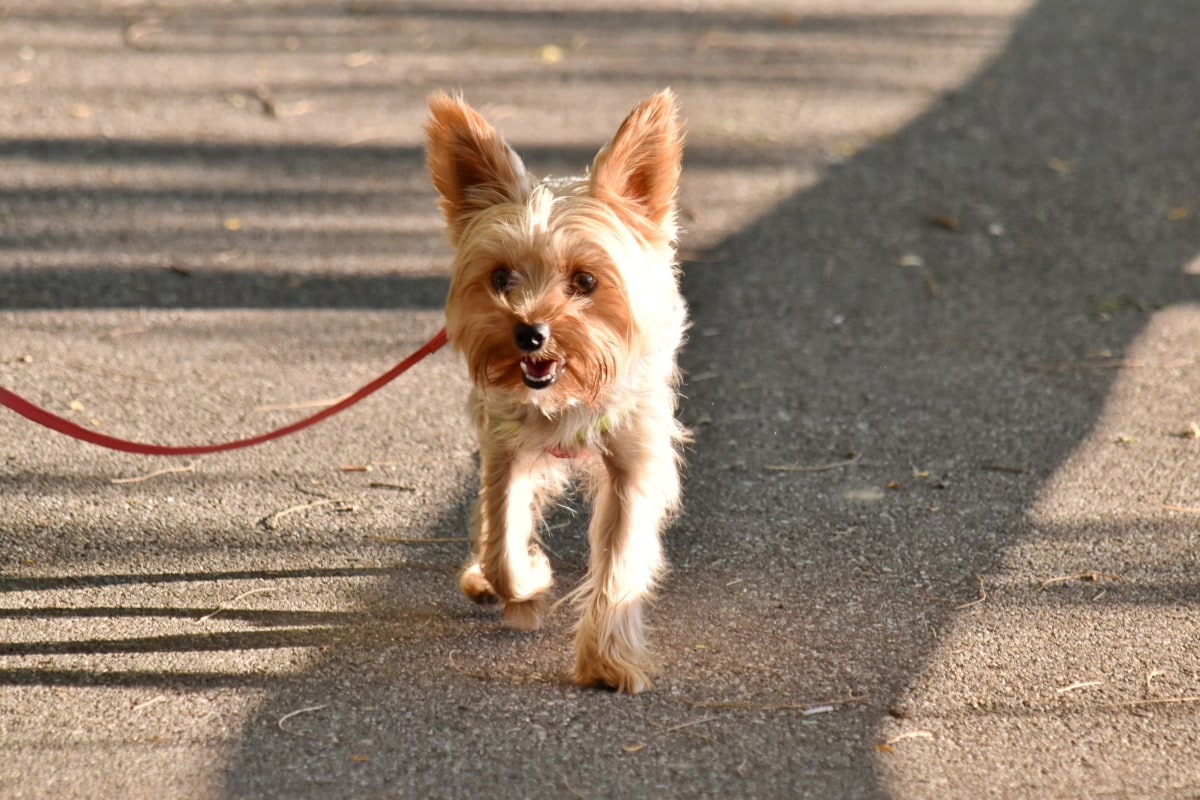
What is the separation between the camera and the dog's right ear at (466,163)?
11.9ft

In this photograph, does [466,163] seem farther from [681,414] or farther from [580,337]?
[681,414]

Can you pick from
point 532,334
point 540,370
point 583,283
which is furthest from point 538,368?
point 583,283

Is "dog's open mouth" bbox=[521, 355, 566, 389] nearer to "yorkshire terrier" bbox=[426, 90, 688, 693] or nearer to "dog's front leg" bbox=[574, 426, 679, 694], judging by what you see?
"yorkshire terrier" bbox=[426, 90, 688, 693]

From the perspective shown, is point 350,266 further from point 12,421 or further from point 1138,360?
point 1138,360

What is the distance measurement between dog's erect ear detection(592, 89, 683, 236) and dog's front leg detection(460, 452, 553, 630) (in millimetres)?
836

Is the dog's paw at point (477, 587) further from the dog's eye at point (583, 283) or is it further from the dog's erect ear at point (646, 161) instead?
the dog's erect ear at point (646, 161)

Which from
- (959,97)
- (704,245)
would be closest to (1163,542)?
(704,245)

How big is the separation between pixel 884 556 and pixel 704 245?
3179 mm

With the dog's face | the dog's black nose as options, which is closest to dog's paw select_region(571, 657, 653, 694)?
the dog's face

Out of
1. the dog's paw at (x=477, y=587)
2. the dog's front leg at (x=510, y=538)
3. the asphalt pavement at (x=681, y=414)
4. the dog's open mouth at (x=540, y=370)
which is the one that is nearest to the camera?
the asphalt pavement at (x=681, y=414)

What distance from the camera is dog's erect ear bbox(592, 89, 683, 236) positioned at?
3.56 metres

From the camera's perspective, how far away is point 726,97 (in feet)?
31.0

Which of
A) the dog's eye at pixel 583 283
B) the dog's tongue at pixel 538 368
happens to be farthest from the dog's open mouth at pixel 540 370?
the dog's eye at pixel 583 283

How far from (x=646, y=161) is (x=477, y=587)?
1.43m
